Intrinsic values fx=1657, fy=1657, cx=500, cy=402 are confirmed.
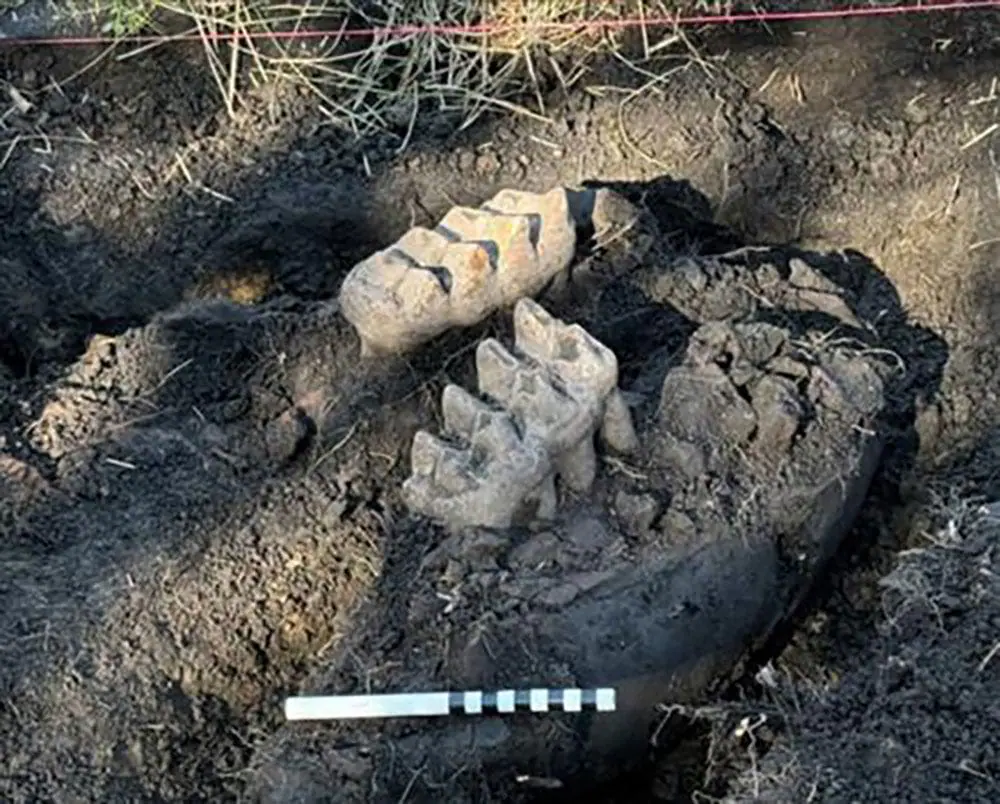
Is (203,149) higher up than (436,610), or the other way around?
(203,149)

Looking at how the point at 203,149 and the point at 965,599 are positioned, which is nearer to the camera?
the point at 965,599

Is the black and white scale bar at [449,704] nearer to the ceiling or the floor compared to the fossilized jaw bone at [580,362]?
nearer to the floor

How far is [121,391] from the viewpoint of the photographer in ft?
9.90

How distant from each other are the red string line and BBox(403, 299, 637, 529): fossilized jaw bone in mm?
1084

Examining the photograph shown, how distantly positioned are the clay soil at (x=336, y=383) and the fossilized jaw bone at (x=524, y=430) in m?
0.11

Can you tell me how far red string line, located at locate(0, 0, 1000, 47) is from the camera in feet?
11.8

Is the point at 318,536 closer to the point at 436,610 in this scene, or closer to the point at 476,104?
the point at 436,610

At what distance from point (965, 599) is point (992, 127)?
124 cm

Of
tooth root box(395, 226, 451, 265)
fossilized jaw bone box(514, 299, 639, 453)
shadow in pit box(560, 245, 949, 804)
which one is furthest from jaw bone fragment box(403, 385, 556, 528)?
shadow in pit box(560, 245, 949, 804)

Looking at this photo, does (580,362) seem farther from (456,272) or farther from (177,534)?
(177,534)

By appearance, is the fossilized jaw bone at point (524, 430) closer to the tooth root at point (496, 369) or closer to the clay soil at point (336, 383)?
the tooth root at point (496, 369)

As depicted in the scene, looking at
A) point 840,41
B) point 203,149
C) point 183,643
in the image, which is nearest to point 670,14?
point 840,41

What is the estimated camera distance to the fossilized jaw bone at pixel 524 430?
2.68 meters

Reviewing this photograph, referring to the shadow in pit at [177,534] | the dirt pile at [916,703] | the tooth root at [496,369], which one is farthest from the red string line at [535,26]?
the dirt pile at [916,703]
